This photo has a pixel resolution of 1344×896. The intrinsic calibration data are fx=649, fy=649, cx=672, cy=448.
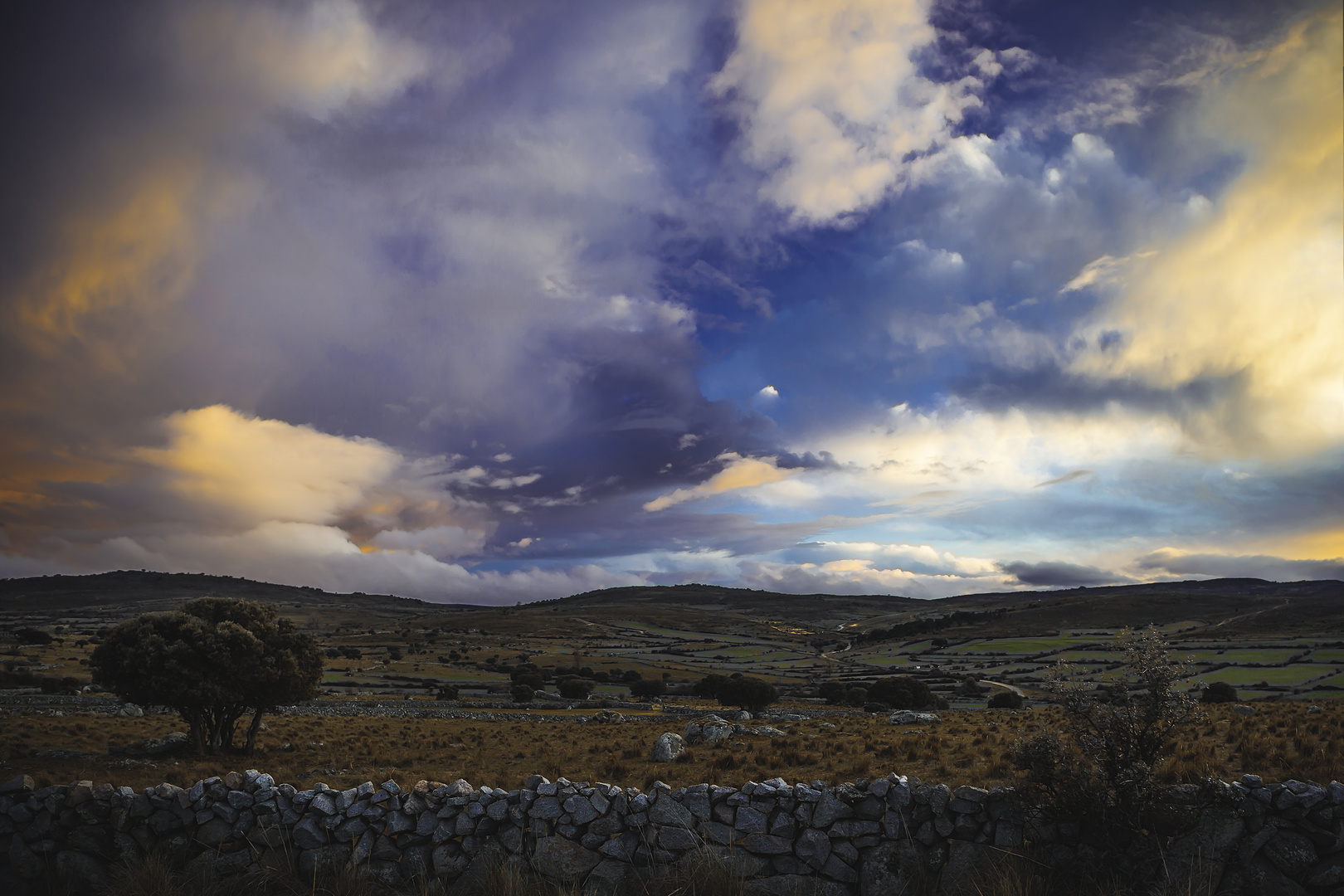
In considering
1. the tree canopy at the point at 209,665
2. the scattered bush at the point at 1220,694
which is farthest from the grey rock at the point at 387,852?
the scattered bush at the point at 1220,694

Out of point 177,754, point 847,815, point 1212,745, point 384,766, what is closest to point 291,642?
point 177,754

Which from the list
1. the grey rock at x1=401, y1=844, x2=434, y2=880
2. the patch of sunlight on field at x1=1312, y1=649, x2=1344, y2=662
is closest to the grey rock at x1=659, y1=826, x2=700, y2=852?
the grey rock at x1=401, y1=844, x2=434, y2=880

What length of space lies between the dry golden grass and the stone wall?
1148 mm

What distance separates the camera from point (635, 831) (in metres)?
8.75

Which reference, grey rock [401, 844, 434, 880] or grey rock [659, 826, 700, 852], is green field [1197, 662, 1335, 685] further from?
grey rock [401, 844, 434, 880]

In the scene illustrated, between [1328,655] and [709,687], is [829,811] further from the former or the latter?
[1328,655]

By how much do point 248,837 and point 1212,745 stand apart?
17208mm

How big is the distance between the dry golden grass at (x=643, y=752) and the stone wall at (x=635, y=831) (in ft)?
3.77

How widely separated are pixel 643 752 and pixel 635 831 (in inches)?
429

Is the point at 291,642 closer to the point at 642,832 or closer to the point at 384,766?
the point at 384,766

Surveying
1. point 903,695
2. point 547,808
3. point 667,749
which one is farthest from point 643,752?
point 903,695

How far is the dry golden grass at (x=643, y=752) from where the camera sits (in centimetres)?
1186

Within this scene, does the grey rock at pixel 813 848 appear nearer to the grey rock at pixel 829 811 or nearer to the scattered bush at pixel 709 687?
the grey rock at pixel 829 811

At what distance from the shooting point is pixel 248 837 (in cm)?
924
